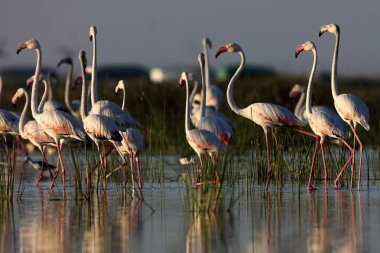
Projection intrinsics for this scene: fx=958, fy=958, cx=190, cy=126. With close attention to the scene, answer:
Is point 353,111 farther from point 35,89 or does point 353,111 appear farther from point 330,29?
point 35,89

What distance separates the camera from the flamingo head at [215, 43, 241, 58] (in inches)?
555

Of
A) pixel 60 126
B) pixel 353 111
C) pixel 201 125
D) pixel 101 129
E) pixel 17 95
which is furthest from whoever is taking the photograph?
pixel 17 95

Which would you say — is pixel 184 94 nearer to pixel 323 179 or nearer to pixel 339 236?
pixel 323 179

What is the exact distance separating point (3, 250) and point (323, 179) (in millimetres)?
6433

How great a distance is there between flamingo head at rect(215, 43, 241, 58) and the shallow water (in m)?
2.83

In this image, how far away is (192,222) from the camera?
29.7 feet

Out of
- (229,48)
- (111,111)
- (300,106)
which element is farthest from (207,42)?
(111,111)

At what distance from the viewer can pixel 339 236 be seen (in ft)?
26.8

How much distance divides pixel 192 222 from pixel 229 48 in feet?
18.0

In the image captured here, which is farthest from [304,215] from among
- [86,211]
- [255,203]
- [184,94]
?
[184,94]

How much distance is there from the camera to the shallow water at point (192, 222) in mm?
7836

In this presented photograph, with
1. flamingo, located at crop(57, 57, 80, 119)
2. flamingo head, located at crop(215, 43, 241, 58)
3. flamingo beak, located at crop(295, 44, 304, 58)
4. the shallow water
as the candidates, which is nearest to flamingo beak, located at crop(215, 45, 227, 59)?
flamingo head, located at crop(215, 43, 241, 58)

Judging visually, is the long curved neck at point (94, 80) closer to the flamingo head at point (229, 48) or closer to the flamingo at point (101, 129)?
the flamingo at point (101, 129)

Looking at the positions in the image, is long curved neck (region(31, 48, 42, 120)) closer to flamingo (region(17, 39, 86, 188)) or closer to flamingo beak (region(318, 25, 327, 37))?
flamingo (region(17, 39, 86, 188))
